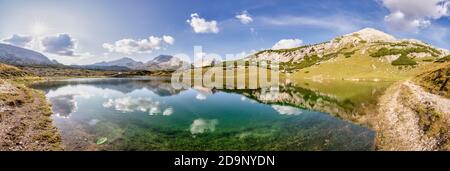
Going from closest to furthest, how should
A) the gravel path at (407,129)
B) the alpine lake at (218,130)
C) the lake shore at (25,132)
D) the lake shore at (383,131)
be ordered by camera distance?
the gravel path at (407,129)
the lake shore at (383,131)
the lake shore at (25,132)
the alpine lake at (218,130)

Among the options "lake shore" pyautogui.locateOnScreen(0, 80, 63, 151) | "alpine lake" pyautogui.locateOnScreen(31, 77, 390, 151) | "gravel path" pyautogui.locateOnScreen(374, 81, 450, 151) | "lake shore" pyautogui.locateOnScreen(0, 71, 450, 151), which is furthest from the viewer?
"alpine lake" pyautogui.locateOnScreen(31, 77, 390, 151)

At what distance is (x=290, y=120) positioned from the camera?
5441 centimetres

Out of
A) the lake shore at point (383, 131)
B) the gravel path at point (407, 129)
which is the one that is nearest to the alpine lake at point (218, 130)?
the lake shore at point (383, 131)

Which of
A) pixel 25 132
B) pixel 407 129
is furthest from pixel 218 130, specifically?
pixel 25 132

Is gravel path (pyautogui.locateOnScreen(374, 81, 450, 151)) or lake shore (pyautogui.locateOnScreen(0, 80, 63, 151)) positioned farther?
lake shore (pyautogui.locateOnScreen(0, 80, 63, 151))

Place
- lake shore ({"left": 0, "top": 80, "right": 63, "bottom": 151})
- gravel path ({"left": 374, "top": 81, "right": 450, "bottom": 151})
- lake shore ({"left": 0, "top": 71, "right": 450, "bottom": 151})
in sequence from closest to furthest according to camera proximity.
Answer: gravel path ({"left": 374, "top": 81, "right": 450, "bottom": 151}) → lake shore ({"left": 0, "top": 71, "right": 450, "bottom": 151}) → lake shore ({"left": 0, "top": 80, "right": 63, "bottom": 151})

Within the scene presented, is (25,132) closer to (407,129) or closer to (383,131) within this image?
(383,131)

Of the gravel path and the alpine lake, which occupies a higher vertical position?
the gravel path

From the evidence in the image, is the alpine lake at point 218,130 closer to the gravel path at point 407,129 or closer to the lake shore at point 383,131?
the lake shore at point 383,131

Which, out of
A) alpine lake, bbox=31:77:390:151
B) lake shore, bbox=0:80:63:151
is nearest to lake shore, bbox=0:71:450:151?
lake shore, bbox=0:80:63:151

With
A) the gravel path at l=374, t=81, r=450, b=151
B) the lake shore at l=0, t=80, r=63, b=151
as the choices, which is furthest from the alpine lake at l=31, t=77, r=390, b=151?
the gravel path at l=374, t=81, r=450, b=151

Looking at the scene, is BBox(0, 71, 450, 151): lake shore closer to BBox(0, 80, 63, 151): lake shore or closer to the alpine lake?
BBox(0, 80, 63, 151): lake shore
